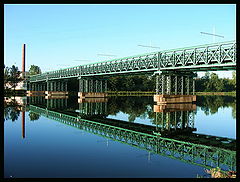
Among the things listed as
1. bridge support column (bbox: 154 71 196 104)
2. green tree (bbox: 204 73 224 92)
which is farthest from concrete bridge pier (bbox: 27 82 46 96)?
green tree (bbox: 204 73 224 92)

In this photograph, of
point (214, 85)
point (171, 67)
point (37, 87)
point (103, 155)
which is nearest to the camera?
point (103, 155)

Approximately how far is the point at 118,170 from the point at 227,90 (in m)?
191

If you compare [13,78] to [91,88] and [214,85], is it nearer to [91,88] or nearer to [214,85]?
[91,88]

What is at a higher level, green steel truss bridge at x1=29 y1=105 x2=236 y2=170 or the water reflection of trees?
the water reflection of trees

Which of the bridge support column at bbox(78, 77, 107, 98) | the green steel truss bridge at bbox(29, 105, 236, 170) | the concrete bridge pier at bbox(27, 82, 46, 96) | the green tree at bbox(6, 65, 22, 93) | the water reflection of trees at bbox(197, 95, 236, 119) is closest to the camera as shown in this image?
the green steel truss bridge at bbox(29, 105, 236, 170)

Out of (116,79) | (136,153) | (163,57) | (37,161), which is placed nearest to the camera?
(37,161)

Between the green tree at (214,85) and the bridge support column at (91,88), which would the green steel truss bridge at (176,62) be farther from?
the green tree at (214,85)

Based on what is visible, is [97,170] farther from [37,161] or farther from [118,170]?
[37,161]

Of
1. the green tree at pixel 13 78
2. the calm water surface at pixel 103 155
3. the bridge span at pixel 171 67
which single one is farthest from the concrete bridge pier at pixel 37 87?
the calm water surface at pixel 103 155

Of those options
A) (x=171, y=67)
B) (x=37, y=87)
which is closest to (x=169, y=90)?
(x=171, y=67)

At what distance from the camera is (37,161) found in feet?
41.4

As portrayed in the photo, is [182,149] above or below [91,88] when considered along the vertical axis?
below

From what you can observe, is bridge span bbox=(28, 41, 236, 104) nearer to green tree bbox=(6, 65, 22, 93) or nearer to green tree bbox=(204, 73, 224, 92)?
green tree bbox=(6, 65, 22, 93)
